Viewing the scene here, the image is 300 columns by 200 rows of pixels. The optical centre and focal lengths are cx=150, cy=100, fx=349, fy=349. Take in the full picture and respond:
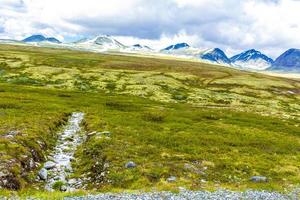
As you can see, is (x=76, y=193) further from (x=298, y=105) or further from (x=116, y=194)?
(x=298, y=105)

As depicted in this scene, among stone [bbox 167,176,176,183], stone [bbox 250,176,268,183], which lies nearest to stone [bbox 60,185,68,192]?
stone [bbox 167,176,176,183]

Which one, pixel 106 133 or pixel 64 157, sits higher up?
pixel 106 133

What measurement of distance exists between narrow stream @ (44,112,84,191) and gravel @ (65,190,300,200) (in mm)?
5217

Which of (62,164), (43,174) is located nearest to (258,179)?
(62,164)

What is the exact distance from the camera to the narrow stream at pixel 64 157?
30553mm

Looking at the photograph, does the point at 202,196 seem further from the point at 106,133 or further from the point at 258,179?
the point at 106,133

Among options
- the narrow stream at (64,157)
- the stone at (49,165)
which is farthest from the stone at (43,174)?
the stone at (49,165)

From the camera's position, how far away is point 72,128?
5431 cm

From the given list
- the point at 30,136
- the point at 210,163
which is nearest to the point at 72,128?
the point at 30,136

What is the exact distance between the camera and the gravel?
986 inches

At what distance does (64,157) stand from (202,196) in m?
17.4

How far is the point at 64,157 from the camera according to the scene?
1497 inches

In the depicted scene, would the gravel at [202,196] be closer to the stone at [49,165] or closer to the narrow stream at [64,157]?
the narrow stream at [64,157]

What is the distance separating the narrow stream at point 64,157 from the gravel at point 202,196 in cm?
522
